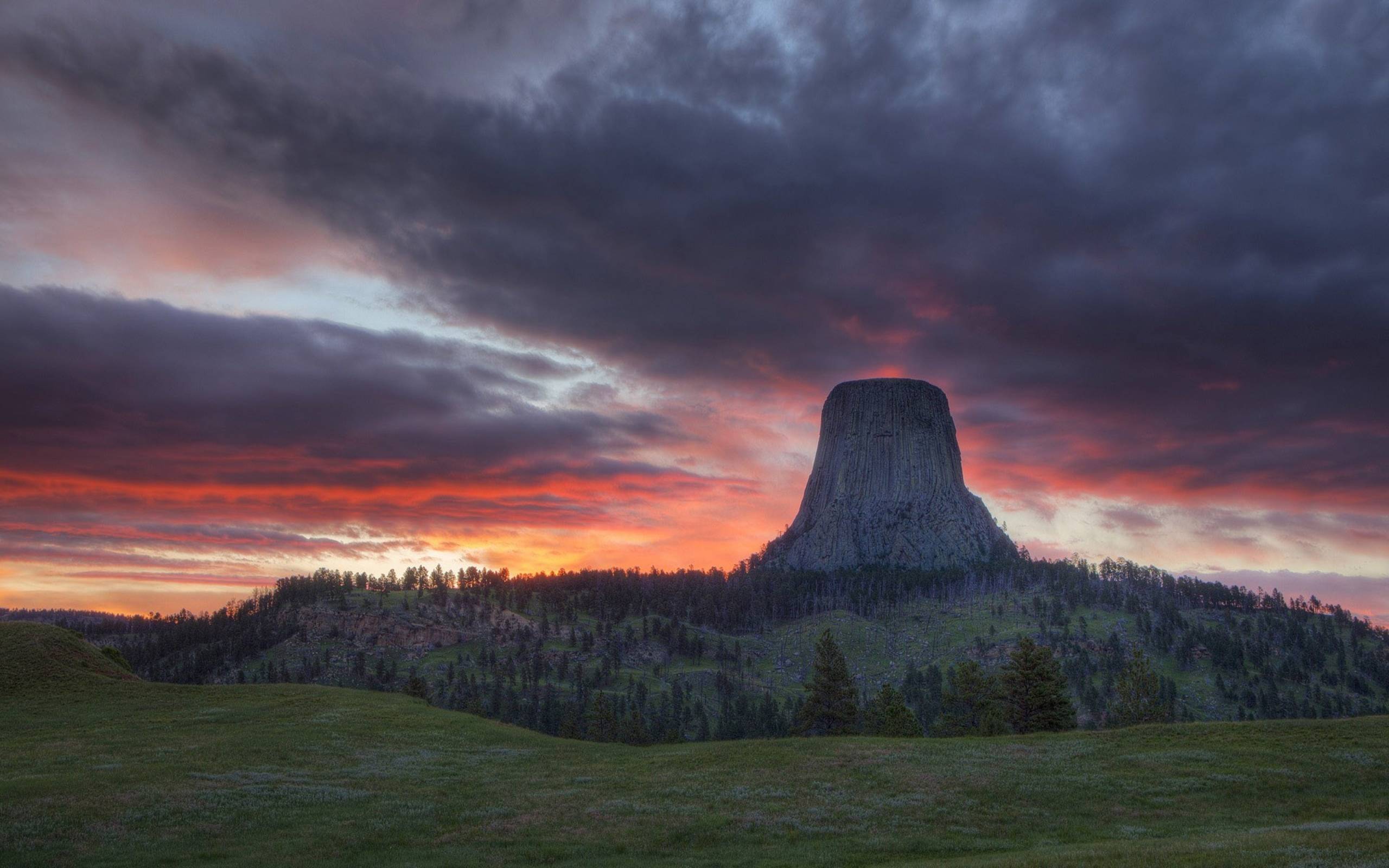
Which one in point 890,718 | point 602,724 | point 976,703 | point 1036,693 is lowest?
point 602,724

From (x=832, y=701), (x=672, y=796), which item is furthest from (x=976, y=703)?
(x=672, y=796)

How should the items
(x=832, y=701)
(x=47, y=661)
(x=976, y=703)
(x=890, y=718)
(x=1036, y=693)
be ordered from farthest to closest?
(x=976, y=703) < (x=890, y=718) < (x=832, y=701) < (x=1036, y=693) < (x=47, y=661)

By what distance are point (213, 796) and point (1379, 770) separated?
5773 centimetres

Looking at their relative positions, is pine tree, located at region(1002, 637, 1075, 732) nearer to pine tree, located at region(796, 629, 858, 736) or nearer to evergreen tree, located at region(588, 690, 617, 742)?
pine tree, located at region(796, 629, 858, 736)

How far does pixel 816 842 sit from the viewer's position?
1266 inches

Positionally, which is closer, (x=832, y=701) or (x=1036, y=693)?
(x=1036, y=693)

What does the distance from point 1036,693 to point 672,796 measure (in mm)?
50979

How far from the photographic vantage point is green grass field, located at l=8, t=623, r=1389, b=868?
29938mm

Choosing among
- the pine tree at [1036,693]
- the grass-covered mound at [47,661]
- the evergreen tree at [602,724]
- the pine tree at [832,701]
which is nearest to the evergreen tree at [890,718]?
the pine tree at [832,701]

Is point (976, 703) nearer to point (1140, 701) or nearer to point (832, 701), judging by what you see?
point (832, 701)

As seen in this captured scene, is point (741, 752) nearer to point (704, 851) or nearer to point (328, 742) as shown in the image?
point (704, 851)

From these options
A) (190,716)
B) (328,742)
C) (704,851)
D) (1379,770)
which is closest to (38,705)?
(190,716)

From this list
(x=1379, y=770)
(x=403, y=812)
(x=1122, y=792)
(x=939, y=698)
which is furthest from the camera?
(x=939, y=698)

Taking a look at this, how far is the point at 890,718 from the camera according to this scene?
86.6m
